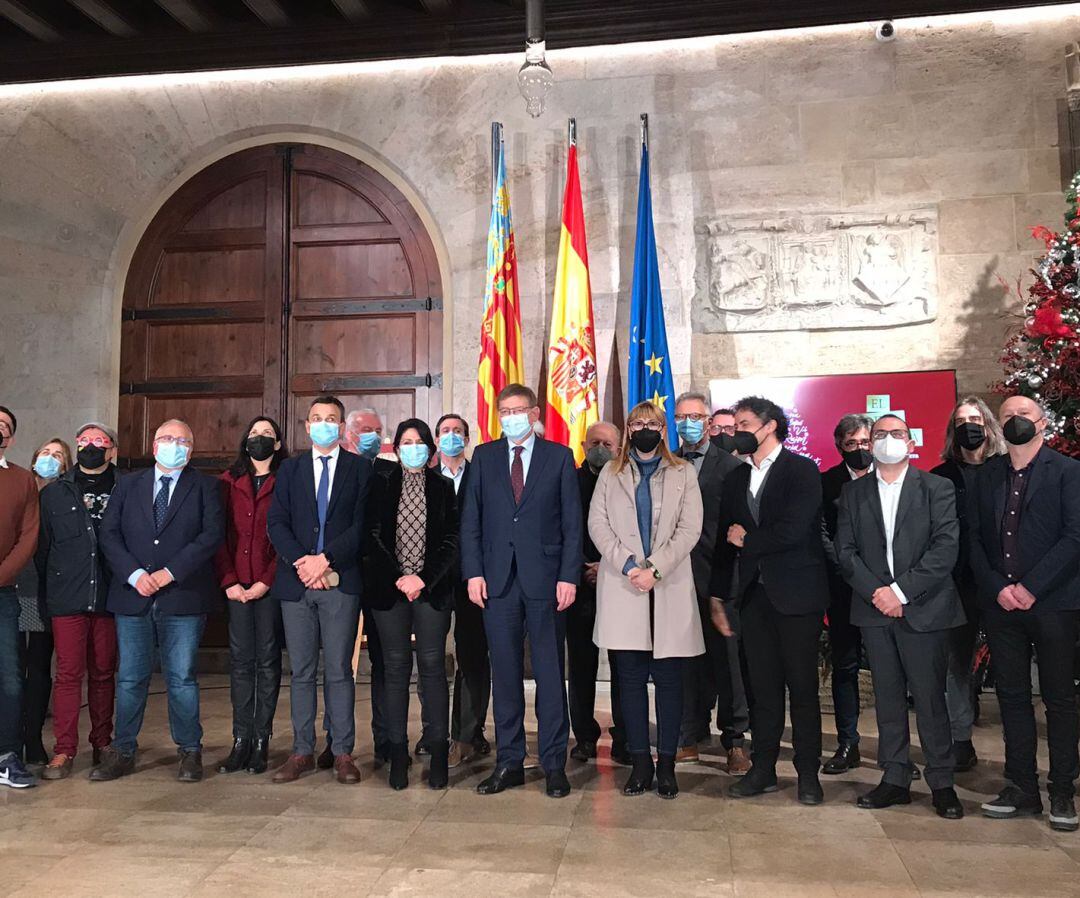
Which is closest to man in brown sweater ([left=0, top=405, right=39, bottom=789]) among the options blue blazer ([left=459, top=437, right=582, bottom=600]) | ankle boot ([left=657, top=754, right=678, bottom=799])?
blue blazer ([left=459, top=437, right=582, bottom=600])

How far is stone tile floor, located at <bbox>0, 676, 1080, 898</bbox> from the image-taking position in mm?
2943

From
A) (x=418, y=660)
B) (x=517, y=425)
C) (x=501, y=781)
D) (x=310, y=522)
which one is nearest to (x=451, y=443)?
(x=517, y=425)

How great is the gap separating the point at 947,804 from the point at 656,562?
135 centimetres

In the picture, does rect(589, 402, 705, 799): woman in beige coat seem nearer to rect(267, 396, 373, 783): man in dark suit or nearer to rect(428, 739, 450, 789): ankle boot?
rect(428, 739, 450, 789): ankle boot

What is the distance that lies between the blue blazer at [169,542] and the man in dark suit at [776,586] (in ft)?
7.23

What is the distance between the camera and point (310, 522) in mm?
4203

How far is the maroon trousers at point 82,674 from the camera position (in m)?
4.35

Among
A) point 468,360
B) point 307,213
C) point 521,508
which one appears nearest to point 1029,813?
point 521,508

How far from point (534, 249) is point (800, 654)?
13.7 ft

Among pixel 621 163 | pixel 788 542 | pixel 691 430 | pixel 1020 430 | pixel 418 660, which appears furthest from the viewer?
pixel 621 163

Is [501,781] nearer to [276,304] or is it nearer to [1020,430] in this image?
[1020,430]

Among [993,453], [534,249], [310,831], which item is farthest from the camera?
[534,249]

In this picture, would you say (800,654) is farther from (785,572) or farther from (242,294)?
(242,294)

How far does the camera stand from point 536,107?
598 centimetres
